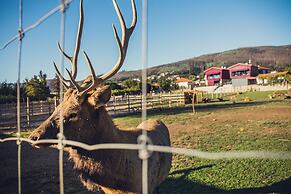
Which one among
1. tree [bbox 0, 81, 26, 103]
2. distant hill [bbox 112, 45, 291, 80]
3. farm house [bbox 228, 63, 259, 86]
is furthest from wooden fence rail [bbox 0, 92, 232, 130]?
distant hill [bbox 112, 45, 291, 80]

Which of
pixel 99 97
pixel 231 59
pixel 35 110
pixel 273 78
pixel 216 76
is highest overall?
pixel 231 59

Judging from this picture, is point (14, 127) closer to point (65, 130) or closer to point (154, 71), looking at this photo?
point (65, 130)

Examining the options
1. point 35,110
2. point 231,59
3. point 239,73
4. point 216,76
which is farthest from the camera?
point 231,59

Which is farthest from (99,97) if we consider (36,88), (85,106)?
(36,88)

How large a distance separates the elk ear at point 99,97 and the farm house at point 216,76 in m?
77.4

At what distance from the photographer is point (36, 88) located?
990 inches

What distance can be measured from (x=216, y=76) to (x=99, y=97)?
8086 centimetres

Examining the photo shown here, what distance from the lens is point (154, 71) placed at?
552 ft

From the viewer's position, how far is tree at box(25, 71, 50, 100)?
82.4ft

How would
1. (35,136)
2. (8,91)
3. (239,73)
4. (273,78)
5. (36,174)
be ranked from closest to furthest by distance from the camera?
(35,136)
(36,174)
(8,91)
(273,78)
(239,73)

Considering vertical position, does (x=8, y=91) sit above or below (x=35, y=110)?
above

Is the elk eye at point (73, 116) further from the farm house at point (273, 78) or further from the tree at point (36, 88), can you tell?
the farm house at point (273, 78)

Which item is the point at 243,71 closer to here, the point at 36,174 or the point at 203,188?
the point at 203,188

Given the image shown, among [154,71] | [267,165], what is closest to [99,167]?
[267,165]
